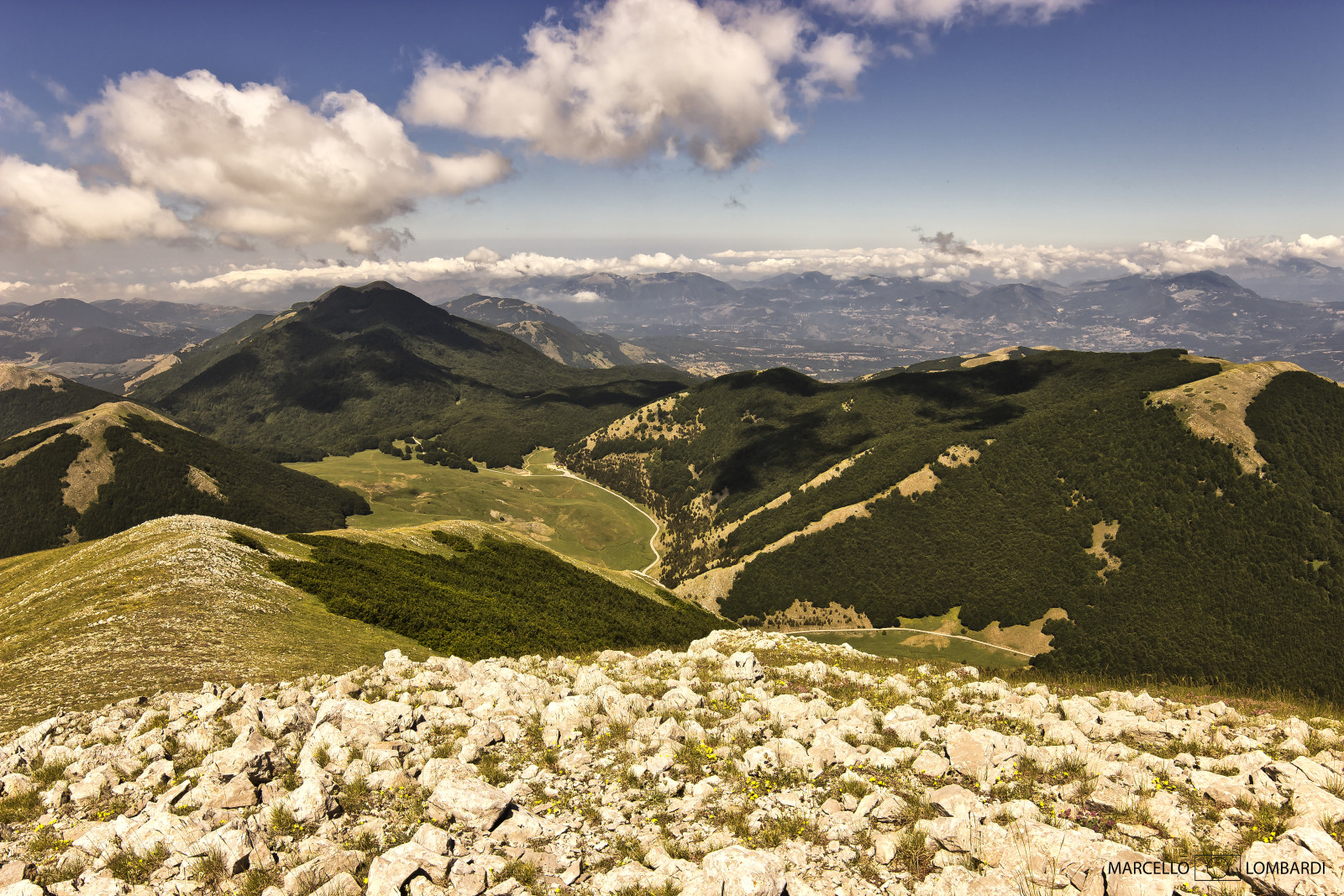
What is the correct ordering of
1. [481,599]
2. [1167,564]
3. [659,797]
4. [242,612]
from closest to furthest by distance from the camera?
[659,797] < [242,612] < [481,599] < [1167,564]

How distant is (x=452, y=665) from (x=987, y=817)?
2241 cm

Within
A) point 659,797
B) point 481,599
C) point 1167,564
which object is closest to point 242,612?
point 481,599

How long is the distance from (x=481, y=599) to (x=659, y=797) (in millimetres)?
50164

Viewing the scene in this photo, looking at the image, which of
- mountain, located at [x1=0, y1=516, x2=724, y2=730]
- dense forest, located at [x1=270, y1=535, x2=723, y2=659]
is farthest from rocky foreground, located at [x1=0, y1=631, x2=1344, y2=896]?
dense forest, located at [x1=270, y1=535, x2=723, y2=659]

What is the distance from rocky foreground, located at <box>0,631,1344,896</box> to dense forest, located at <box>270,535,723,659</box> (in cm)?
2377

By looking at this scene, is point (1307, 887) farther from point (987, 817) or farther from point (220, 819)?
point (220, 819)

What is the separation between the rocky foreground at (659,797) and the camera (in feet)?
37.7

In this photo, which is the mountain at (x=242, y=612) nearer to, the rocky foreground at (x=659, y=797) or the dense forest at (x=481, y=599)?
the dense forest at (x=481, y=599)

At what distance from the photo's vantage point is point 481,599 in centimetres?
6009

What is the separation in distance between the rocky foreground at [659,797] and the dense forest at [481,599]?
78.0 ft

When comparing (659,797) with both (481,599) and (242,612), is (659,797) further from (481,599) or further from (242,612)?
(481,599)

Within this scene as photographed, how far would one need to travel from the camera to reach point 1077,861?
11.3m

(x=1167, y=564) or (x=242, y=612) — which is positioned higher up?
(x=242, y=612)

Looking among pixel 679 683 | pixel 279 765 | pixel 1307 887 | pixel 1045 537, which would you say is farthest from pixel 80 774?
pixel 1045 537
